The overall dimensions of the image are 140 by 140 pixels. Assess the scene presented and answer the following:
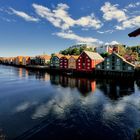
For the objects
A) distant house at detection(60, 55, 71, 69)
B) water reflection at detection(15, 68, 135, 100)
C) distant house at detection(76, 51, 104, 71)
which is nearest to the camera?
water reflection at detection(15, 68, 135, 100)

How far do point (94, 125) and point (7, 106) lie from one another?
64.0 ft

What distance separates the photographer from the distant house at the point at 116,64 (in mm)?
97625

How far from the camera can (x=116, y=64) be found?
103 metres

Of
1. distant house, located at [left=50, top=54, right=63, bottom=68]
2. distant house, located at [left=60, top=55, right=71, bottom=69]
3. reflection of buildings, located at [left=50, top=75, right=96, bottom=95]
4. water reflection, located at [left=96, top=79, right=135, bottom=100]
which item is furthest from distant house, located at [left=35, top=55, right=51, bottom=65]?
water reflection, located at [left=96, top=79, right=135, bottom=100]

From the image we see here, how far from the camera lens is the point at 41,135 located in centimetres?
2420

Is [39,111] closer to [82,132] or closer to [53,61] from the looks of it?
[82,132]

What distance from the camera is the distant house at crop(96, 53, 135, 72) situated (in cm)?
9762

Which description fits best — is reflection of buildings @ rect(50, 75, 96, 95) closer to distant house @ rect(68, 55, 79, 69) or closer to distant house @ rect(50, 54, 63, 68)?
distant house @ rect(68, 55, 79, 69)

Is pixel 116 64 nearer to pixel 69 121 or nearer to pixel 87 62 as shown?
pixel 87 62

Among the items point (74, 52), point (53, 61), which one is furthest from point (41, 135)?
point (74, 52)

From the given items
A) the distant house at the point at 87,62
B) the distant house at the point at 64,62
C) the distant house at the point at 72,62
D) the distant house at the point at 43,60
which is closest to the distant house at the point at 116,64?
the distant house at the point at 87,62

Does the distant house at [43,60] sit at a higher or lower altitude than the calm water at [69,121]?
higher

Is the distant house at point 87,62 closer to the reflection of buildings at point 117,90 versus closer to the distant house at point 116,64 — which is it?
the distant house at point 116,64

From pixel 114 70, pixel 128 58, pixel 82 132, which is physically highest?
pixel 128 58
